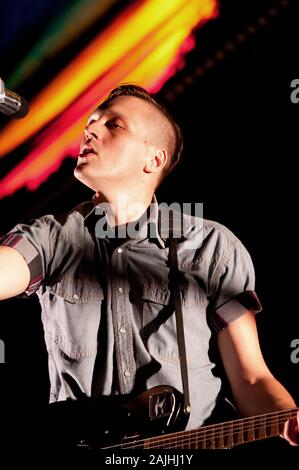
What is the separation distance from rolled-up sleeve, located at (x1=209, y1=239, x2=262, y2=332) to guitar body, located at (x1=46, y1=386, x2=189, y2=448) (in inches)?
12.9

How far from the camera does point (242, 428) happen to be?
1.43 meters

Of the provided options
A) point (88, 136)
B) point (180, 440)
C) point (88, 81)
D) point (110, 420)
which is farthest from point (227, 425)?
point (88, 81)

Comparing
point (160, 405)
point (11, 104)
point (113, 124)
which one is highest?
point (11, 104)

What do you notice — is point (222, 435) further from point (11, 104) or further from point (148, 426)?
point (11, 104)

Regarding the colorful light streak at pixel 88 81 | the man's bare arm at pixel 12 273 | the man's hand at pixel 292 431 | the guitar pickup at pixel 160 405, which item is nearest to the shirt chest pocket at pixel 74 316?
the man's bare arm at pixel 12 273

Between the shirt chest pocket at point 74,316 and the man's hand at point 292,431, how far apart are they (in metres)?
0.60

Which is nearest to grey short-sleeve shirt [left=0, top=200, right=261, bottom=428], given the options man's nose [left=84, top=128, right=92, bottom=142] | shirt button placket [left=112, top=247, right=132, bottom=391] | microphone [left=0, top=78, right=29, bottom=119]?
shirt button placket [left=112, top=247, right=132, bottom=391]

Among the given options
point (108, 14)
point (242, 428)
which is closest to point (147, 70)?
point (108, 14)

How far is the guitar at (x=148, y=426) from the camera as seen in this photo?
1.41 metres

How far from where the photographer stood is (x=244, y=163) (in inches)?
80.9

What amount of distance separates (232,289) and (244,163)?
0.59 metres

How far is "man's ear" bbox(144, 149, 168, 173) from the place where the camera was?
1835 mm

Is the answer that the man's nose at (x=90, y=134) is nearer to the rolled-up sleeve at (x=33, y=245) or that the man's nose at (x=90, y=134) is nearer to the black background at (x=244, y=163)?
the rolled-up sleeve at (x=33, y=245)
